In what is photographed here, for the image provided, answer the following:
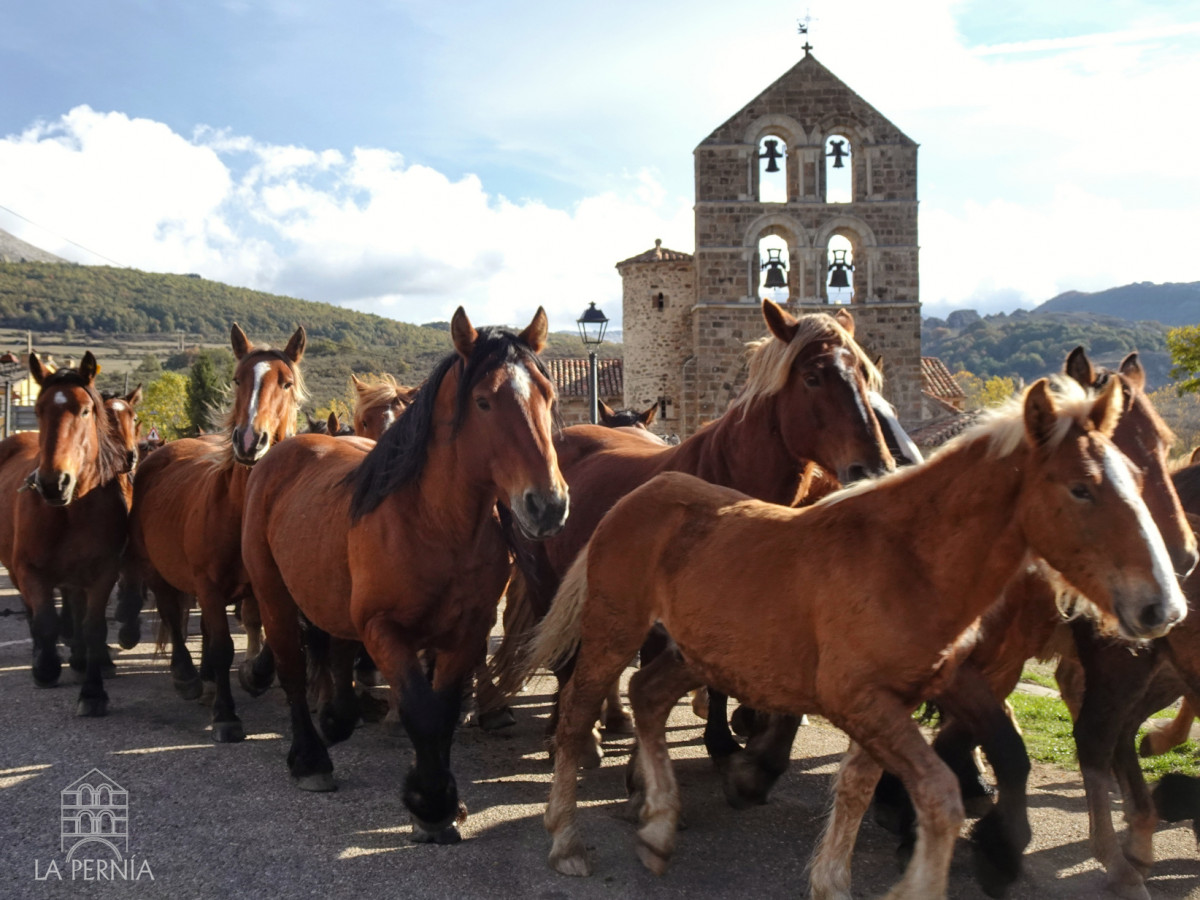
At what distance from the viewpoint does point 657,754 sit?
426 centimetres

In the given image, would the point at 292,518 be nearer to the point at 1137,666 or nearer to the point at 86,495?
the point at 86,495

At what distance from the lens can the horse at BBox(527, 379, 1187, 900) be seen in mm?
3059

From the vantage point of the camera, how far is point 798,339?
5.10 meters

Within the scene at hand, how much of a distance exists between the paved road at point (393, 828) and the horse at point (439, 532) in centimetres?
31

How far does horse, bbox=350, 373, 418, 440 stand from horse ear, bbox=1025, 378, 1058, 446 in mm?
6386

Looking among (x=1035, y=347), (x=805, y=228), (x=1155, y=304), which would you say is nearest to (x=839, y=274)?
(x=805, y=228)

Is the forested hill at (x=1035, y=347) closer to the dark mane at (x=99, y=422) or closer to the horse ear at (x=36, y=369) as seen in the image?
the dark mane at (x=99, y=422)

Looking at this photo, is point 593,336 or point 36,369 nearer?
point 36,369

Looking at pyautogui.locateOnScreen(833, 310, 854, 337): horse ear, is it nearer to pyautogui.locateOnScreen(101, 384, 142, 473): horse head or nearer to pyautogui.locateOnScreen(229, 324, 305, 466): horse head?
pyautogui.locateOnScreen(229, 324, 305, 466): horse head

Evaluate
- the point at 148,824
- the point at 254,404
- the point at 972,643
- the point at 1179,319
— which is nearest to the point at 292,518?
the point at 254,404

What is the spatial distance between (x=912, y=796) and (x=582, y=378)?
3419cm

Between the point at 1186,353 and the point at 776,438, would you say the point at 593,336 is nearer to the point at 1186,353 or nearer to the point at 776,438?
the point at 776,438

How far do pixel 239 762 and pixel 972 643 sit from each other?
13.9 feet

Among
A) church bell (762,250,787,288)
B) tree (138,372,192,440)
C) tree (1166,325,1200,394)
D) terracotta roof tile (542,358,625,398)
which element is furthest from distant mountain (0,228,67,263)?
tree (1166,325,1200,394)
